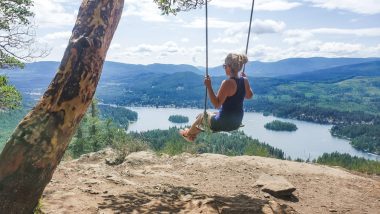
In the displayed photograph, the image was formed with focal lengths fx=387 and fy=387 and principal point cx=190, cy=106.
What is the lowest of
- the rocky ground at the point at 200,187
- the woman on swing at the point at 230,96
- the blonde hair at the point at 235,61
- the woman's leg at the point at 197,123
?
the rocky ground at the point at 200,187

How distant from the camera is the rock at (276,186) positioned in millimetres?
10562

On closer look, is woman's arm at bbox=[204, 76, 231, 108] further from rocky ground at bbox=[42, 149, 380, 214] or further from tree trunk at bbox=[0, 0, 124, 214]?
tree trunk at bbox=[0, 0, 124, 214]

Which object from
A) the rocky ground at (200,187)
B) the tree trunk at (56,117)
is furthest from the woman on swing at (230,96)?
the tree trunk at (56,117)

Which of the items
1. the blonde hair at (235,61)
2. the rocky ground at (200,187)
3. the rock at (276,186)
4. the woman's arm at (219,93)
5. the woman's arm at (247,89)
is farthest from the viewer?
the rock at (276,186)

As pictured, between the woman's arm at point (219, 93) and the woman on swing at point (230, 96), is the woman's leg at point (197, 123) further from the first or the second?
the woman's arm at point (219, 93)

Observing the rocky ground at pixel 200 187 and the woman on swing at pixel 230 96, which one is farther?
the woman on swing at pixel 230 96

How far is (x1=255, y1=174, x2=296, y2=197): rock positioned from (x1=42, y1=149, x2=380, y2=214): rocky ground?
34 millimetres

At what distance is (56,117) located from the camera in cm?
491

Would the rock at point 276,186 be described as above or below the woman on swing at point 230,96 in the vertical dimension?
below

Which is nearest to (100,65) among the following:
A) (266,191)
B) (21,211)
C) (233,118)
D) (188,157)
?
(21,211)

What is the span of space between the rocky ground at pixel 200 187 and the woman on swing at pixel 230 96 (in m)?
1.64

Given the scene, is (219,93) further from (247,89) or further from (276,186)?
(276,186)

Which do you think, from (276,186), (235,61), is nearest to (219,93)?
(235,61)

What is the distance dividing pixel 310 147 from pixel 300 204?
537ft
